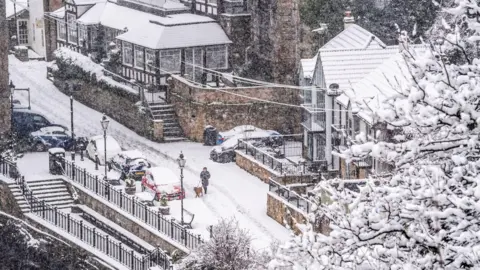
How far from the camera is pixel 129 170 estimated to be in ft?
150

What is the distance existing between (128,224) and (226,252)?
8893 millimetres

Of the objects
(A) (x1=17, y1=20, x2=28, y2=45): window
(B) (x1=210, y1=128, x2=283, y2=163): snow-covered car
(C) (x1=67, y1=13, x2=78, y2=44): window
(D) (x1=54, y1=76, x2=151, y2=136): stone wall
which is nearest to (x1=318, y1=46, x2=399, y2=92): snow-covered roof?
(B) (x1=210, y1=128, x2=283, y2=163): snow-covered car

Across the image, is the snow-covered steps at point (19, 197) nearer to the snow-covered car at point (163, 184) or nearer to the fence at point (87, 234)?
the fence at point (87, 234)

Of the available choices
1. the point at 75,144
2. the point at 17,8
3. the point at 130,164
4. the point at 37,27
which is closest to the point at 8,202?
the point at 130,164

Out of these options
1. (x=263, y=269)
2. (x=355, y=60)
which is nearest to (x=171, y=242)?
(x=263, y=269)

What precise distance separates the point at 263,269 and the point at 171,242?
323 inches

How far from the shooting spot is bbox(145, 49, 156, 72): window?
5631cm

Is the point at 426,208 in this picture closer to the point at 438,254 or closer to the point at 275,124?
the point at 438,254

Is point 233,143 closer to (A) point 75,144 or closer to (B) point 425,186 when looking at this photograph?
(A) point 75,144

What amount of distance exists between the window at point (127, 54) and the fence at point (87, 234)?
561 inches

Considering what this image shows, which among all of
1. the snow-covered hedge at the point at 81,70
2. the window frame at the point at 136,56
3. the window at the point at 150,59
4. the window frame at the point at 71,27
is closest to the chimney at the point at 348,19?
the window at the point at 150,59

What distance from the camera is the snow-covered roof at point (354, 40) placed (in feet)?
157

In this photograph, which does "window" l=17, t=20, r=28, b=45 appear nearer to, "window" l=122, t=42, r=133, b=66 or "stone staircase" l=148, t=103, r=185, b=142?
"window" l=122, t=42, r=133, b=66

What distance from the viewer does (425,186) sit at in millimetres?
11367
